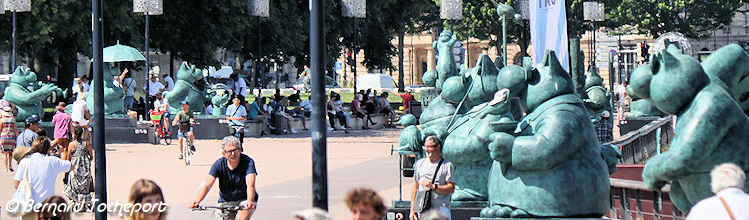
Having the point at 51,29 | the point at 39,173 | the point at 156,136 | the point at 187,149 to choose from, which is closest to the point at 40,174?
the point at 39,173

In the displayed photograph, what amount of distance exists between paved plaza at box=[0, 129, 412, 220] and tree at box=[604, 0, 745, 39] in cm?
3929

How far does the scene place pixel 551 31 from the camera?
13328 millimetres

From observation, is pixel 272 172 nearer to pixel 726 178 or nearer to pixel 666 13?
pixel 726 178

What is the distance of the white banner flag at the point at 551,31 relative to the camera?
43.4ft

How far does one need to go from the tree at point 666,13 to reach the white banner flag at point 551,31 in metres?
59.3

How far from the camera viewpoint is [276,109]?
1527 inches

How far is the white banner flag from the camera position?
1322 cm

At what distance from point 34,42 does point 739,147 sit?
32137 mm

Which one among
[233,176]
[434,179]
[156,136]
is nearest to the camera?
[434,179]

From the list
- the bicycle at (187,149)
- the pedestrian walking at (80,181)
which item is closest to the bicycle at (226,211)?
the pedestrian walking at (80,181)

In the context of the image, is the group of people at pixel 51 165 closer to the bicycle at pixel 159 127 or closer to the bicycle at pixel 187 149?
the bicycle at pixel 187 149

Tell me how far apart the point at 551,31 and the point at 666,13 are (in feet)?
199

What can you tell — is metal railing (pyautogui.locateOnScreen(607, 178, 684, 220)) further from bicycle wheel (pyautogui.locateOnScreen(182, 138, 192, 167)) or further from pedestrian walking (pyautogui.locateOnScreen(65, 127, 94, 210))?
bicycle wheel (pyautogui.locateOnScreen(182, 138, 192, 167))

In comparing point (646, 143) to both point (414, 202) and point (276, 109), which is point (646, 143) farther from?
point (276, 109)
